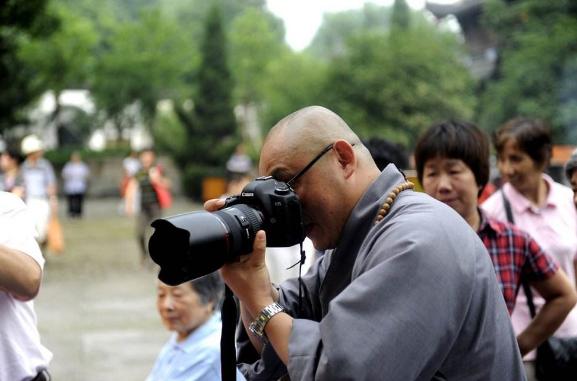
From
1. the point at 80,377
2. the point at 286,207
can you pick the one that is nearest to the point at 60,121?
the point at 80,377

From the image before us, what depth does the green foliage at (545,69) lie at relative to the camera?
1606 centimetres

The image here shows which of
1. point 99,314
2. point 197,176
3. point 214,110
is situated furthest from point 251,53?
point 99,314

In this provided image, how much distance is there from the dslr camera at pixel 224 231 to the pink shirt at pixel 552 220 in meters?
1.98

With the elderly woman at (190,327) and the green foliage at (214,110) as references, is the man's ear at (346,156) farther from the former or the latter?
the green foliage at (214,110)

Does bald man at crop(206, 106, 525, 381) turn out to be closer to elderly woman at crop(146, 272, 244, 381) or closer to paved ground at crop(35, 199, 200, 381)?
elderly woman at crop(146, 272, 244, 381)

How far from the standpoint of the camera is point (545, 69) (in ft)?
54.4

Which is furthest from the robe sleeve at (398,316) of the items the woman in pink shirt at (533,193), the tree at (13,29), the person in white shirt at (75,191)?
the person in white shirt at (75,191)

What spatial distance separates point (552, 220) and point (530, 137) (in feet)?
1.30

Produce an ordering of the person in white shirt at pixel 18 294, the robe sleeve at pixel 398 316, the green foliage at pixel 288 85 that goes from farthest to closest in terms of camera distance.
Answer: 1. the green foliage at pixel 288 85
2. the person in white shirt at pixel 18 294
3. the robe sleeve at pixel 398 316

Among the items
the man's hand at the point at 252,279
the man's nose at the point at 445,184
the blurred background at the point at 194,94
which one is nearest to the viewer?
the man's hand at the point at 252,279

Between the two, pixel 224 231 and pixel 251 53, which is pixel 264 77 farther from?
pixel 224 231

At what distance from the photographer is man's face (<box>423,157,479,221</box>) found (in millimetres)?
3080

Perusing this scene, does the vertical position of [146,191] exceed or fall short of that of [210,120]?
it exceeds it

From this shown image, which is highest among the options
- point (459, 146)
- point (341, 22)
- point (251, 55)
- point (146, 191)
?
point (459, 146)
